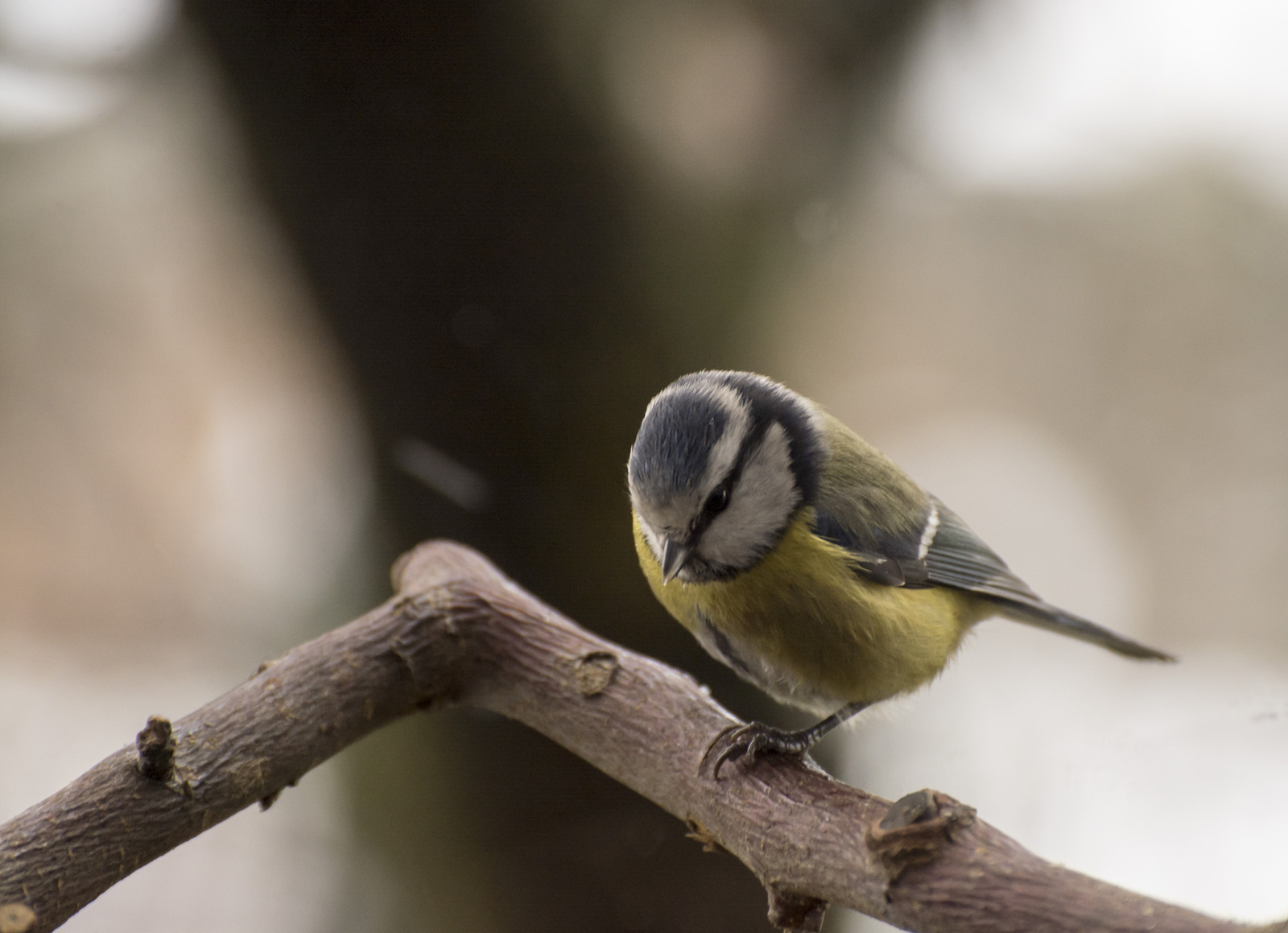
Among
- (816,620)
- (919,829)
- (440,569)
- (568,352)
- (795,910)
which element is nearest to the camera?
(919,829)

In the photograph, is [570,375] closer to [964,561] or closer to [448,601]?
[448,601]

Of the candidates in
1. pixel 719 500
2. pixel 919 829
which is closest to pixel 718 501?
pixel 719 500

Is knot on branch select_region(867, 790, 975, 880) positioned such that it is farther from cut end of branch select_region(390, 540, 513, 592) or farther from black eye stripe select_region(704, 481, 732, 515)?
cut end of branch select_region(390, 540, 513, 592)

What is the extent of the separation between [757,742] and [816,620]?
11 cm

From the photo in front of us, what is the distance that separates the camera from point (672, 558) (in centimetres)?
67

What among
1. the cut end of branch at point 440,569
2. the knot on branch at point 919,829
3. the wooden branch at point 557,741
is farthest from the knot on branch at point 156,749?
the knot on branch at point 919,829

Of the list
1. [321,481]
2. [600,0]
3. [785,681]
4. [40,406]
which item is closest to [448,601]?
[785,681]

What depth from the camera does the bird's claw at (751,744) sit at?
677 mm

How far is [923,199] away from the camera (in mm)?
1086

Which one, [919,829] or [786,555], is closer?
[919,829]

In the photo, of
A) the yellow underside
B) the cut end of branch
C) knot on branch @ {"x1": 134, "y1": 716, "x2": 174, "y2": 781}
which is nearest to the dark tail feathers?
the yellow underside

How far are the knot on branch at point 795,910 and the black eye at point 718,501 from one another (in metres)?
0.27

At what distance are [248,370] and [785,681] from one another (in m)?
0.76

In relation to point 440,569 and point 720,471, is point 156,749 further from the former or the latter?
point 720,471
